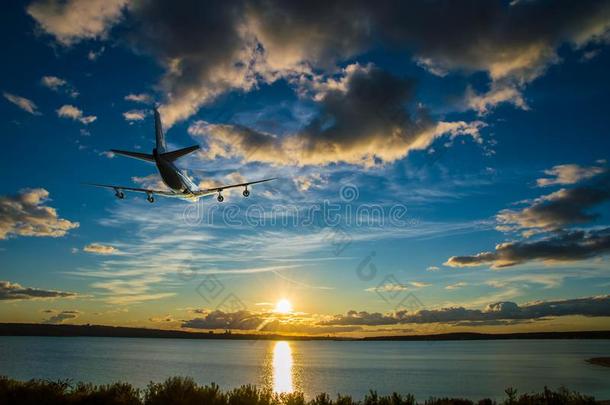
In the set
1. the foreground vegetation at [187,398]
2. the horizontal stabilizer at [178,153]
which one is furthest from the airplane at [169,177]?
the foreground vegetation at [187,398]

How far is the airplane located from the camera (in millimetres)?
36969

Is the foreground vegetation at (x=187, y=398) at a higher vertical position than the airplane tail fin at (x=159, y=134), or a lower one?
lower

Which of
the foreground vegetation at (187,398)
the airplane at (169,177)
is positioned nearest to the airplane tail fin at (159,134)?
the airplane at (169,177)

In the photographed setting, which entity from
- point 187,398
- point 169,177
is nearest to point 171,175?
point 169,177

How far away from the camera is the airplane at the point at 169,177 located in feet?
121

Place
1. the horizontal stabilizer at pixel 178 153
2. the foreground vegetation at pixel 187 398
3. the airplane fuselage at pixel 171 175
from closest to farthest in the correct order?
the foreground vegetation at pixel 187 398 < the horizontal stabilizer at pixel 178 153 < the airplane fuselage at pixel 171 175

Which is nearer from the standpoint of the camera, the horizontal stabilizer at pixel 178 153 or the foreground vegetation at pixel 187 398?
the foreground vegetation at pixel 187 398

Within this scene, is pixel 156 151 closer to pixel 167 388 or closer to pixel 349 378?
pixel 167 388

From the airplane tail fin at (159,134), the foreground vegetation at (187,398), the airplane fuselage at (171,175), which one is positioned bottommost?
the foreground vegetation at (187,398)

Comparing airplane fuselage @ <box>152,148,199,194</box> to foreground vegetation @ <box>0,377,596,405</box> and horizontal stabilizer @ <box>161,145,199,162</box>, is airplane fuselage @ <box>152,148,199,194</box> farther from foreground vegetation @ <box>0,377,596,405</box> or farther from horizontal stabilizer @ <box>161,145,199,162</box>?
foreground vegetation @ <box>0,377,596,405</box>

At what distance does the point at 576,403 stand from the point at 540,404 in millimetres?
1633

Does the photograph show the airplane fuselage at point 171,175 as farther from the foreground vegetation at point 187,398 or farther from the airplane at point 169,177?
the foreground vegetation at point 187,398

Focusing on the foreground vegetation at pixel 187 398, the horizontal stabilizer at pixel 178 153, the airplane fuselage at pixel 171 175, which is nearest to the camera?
the foreground vegetation at pixel 187 398

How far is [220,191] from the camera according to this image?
149 feet
